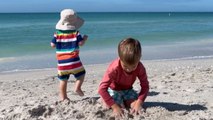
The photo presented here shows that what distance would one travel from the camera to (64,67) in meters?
5.15

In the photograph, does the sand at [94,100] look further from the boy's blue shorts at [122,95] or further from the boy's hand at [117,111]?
the boy's blue shorts at [122,95]

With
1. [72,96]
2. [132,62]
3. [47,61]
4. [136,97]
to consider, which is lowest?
[47,61]

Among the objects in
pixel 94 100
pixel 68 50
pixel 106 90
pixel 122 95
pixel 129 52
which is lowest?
pixel 94 100

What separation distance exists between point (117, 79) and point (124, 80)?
87 millimetres

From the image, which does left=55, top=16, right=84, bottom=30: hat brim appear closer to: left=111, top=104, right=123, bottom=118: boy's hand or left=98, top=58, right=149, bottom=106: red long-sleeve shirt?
left=98, top=58, right=149, bottom=106: red long-sleeve shirt

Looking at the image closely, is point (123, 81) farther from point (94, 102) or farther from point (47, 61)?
point (47, 61)

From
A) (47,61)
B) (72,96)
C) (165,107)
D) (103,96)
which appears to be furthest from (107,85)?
(47,61)

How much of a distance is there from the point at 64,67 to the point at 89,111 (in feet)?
3.24

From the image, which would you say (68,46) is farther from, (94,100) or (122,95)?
(122,95)

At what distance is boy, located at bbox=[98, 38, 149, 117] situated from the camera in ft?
13.2

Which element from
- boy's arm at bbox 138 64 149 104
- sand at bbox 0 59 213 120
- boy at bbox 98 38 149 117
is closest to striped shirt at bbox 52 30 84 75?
sand at bbox 0 59 213 120

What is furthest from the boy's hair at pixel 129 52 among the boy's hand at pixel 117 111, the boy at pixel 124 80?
the boy's hand at pixel 117 111

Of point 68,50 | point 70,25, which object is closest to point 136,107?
point 68,50

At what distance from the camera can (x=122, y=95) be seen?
4.55 metres
